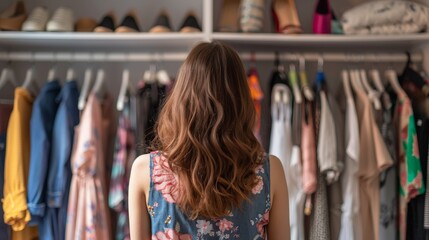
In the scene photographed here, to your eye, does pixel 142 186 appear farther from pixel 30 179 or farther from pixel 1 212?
pixel 1 212

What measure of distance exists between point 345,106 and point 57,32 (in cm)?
126

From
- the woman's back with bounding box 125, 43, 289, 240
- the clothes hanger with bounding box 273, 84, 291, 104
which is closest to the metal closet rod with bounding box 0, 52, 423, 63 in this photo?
the clothes hanger with bounding box 273, 84, 291, 104

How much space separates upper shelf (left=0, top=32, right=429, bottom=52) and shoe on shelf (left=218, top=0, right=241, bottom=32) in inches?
2.7

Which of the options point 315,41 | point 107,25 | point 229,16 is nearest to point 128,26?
point 107,25

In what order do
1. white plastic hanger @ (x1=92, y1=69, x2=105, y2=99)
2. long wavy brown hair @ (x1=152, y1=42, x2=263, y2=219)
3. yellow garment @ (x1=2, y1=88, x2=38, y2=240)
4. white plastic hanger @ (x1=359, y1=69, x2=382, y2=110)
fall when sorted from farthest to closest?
white plastic hanger @ (x1=92, y1=69, x2=105, y2=99) → white plastic hanger @ (x1=359, y1=69, x2=382, y2=110) → yellow garment @ (x1=2, y1=88, x2=38, y2=240) → long wavy brown hair @ (x1=152, y1=42, x2=263, y2=219)

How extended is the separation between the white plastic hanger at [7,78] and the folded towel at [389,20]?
4.79 ft

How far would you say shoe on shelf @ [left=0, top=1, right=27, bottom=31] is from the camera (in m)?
1.91

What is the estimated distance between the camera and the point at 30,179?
1787mm

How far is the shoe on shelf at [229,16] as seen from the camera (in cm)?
197

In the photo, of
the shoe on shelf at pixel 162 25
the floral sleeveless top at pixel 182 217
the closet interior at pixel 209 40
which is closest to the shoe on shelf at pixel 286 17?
the closet interior at pixel 209 40

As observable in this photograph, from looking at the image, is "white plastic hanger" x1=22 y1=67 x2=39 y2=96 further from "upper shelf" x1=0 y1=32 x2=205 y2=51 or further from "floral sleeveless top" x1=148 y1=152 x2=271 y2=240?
"floral sleeveless top" x1=148 y1=152 x2=271 y2=240

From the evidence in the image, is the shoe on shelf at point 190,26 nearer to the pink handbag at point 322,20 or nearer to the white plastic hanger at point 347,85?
the pink handbag at point 322,20

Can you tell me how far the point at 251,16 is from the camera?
75.7 inches

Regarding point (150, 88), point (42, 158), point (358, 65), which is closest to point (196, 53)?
point (150, 88)
